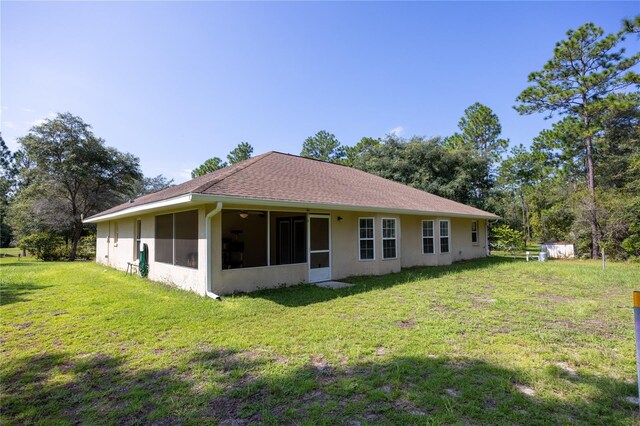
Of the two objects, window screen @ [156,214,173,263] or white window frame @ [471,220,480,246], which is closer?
window screen @ [156,214,173,263]

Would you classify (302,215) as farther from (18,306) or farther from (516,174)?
(516,174)

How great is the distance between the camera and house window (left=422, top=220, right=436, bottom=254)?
44.1ft

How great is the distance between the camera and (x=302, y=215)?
9.64m

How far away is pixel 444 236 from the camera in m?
14.1

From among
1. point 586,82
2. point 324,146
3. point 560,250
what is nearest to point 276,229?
point 560,250

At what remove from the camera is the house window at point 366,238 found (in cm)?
1053

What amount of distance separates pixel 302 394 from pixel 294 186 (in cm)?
679

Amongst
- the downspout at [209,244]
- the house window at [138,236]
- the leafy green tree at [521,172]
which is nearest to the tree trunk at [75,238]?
the house window at [138,236]

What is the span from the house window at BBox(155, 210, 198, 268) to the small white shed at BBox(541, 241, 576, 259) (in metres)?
19.2

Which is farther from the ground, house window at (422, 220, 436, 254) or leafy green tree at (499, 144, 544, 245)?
leafy green tree at (499, 144, 544, 245)

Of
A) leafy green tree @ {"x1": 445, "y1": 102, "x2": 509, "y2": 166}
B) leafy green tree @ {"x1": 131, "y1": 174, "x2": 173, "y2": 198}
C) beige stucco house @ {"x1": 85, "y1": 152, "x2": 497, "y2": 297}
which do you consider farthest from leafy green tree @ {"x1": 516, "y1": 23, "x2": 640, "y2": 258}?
leafy green tree @ {"x1": 131, "y1": 174, "x2": 173, "y2": 198}

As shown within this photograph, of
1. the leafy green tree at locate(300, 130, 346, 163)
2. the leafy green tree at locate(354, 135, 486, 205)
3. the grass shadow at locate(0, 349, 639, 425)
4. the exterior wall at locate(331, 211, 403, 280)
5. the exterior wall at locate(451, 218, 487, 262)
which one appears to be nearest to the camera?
the grass shadow at locate(0, 349, 639, 425)

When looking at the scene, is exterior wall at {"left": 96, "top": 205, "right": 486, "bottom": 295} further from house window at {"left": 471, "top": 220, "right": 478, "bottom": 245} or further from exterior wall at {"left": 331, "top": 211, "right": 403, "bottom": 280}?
house window at {"left": 471, "top": 220, "right": 478, "bottom": 245}

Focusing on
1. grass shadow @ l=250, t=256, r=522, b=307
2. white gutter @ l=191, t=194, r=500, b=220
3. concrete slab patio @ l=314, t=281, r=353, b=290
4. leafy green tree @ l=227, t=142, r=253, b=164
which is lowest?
grass shadow @ l=250, t=256, r=522, b=307
